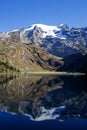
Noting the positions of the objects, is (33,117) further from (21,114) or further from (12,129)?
(12,129)

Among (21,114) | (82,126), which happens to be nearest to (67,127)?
(82,126)

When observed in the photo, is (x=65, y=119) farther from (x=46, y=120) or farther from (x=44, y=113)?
(x=44, y=113)

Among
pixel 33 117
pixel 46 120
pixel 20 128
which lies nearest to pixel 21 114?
pixel 33 117

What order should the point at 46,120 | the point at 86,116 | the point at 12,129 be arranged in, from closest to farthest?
the point at 12,129, the point at 46,120, the point at 86,116

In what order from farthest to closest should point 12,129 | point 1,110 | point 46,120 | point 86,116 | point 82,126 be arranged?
point 1,110 < point 86,116 < point 46,120 < point 82,126 < point 12,129

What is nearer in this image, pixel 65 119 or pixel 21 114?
pixel 65 119

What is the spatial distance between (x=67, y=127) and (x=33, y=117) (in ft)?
36.2

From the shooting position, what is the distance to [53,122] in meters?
56.6

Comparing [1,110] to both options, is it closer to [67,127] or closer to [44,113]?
[44,113]

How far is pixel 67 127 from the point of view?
5228 cm

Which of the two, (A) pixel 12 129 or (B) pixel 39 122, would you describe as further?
(B) pixel 39 122

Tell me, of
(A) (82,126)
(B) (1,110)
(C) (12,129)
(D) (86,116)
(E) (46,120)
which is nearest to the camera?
(C) (12,129)

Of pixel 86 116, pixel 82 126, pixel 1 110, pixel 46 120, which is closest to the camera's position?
pixel 82 126

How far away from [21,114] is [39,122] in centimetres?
997
